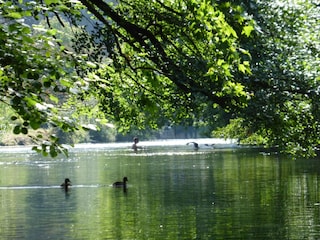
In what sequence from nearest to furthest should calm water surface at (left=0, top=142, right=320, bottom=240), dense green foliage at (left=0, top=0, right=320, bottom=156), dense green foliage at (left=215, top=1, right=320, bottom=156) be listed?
1. dense green foliage at (left=0, top=0, right=320, bottom=156)
2. dense green foliage at (left=215, top=1, right=320, bottom=156)
3. calm water surface at (left=0, top=142, right=320, bottom=240)

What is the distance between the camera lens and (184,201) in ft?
118

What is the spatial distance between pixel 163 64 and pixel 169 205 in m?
18.3

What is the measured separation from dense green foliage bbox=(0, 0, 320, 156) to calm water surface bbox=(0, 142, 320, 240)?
453 centimetres

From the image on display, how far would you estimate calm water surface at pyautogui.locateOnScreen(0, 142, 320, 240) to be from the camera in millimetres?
26094

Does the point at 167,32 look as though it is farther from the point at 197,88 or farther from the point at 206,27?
the point at 206,27

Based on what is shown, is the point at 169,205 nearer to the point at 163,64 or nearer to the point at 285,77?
the point at 285,77

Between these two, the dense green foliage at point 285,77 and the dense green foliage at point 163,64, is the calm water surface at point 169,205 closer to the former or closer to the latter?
the dense green foliage at point 285,77

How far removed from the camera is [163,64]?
16828 millimetres

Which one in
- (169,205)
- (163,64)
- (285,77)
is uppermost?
(285,77)

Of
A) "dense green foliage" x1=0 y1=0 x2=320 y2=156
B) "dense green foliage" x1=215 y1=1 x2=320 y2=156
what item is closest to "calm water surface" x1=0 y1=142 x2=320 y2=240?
"dense green foliage" x1=215 y1=1 x2=320 y2=156

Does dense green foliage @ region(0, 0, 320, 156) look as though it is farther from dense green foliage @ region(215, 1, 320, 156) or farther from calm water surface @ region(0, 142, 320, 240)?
calm water surface @ region(0, 142, 320, 240)

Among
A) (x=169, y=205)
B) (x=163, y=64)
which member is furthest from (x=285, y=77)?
(x=169, y=205)

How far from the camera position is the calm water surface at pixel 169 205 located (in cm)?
2609

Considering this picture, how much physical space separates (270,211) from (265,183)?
1407 centimetres
